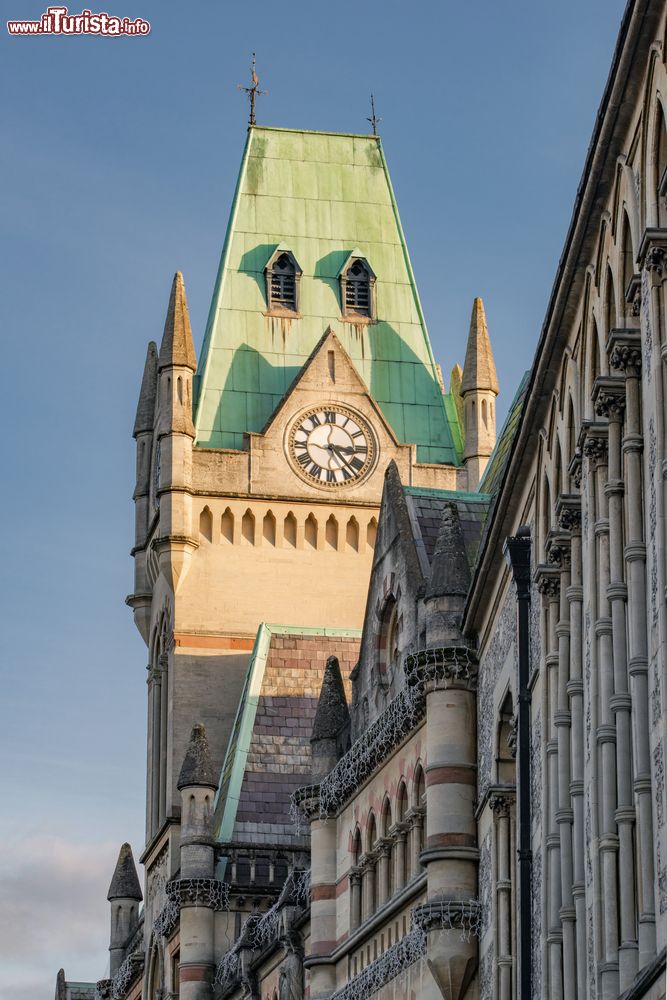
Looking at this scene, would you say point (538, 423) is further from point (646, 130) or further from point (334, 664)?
point (334, 664)

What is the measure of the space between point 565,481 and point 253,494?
40972 millimetres

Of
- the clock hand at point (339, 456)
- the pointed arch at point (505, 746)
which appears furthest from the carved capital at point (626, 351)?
the clock hand at point (339, 456)

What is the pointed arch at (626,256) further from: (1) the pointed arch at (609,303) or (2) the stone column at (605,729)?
(2) the stone column at (605,729)

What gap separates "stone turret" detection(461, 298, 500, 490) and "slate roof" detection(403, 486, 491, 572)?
24.9 m

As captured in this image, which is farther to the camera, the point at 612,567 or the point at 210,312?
the point at 210,312

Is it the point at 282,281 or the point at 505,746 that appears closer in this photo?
the point at 505,746

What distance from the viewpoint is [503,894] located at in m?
39.6

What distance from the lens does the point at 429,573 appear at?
47375mm

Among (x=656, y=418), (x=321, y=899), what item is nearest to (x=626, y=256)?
(x=656, y=418)

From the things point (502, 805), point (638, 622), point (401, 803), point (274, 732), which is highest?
point (274, 732)

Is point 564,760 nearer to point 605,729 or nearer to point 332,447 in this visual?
point 605,729

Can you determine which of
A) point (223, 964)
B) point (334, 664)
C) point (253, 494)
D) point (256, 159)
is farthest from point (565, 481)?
point (256, 159)

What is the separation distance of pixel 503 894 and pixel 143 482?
42.7 m

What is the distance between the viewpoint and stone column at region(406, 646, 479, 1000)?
1652 inches
